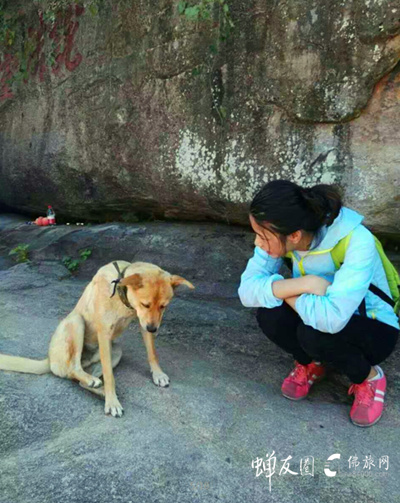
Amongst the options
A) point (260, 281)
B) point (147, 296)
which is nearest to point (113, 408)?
point (147, 296)

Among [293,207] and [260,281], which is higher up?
[293,207]

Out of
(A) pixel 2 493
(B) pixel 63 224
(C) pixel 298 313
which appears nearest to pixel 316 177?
(C) pixel 298 313

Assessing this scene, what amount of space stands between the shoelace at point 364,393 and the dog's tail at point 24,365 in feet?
6.69

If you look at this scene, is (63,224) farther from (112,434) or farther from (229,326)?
(112,434)

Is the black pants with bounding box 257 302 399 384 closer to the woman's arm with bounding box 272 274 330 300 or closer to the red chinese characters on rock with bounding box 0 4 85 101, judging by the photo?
the woman's arm with bounding box 272 274 330 300

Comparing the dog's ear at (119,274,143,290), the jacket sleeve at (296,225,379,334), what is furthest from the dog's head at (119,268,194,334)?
the jacket sleeve at (296,225,379,334)

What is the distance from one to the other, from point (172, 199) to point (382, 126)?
2458 millimetres

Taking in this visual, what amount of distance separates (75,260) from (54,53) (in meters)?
2.89

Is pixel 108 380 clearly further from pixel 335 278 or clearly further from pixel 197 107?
pixel 197 107

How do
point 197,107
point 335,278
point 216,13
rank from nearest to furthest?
point 335,278 → point 216,13 → point 197,107

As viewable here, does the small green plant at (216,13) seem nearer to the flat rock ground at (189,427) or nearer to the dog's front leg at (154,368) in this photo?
the flat rock ground at (189,427)

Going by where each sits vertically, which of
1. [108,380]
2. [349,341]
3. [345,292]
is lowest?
[108,380]

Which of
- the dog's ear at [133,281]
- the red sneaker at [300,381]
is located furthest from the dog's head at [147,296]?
the red sneaker at [300,381]

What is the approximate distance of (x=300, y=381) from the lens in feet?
10.5
